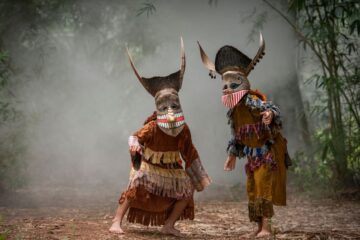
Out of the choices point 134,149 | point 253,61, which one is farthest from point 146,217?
point 253,61

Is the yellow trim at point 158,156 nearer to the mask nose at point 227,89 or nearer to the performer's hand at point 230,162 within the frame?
the performer's hand at point 230,162

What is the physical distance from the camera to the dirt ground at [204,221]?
4.76 meters

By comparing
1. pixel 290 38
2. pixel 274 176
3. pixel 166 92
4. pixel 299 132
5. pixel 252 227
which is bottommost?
pixel 252 227

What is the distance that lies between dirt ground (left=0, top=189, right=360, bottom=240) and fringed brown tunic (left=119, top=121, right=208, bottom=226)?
226mm

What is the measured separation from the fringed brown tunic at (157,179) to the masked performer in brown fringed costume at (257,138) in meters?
0.54

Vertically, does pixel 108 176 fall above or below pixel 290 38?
below

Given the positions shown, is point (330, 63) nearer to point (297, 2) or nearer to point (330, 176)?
point (297, 2)

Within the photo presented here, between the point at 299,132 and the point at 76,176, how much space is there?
16.7ft

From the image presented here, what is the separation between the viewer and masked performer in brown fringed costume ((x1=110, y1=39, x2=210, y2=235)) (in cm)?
491

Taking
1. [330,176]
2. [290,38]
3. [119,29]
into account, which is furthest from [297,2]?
[119,29]

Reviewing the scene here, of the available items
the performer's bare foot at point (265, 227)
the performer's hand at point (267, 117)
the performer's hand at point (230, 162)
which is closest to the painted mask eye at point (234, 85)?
the performer's hand at point (267, 117)

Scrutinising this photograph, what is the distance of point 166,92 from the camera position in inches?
196

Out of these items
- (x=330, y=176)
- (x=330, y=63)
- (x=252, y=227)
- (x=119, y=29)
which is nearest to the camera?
(x=252, y=227)

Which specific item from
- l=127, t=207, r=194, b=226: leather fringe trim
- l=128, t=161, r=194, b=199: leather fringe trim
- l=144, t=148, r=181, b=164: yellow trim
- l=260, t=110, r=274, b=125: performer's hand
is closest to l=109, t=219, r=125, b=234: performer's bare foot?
l=127, t=207, r=194, b=226: leather fringe trim
